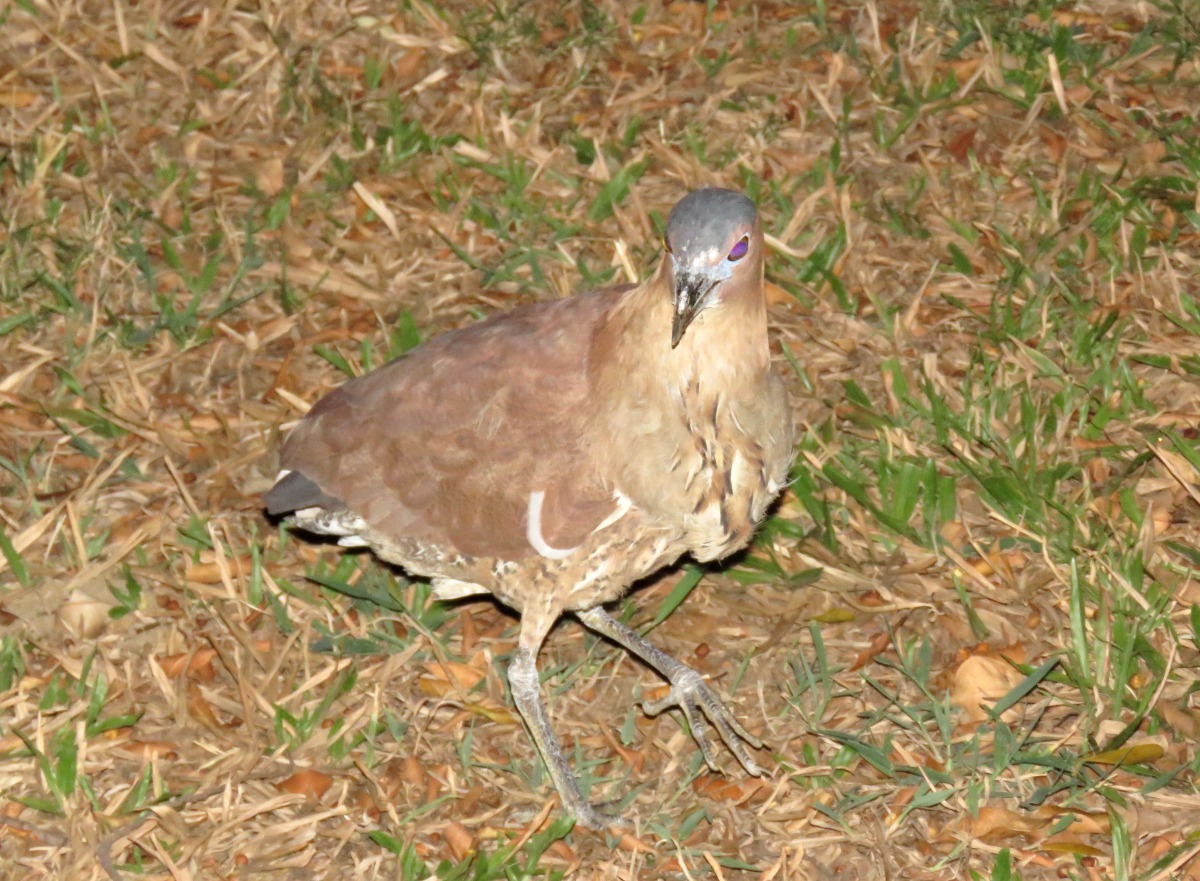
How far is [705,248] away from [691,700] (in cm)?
144

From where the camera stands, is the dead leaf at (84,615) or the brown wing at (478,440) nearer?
the brown wing at (478,440)

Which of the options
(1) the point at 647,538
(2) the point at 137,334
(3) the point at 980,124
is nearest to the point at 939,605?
(1) the point at 647,538

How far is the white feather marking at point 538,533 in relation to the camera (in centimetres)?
415

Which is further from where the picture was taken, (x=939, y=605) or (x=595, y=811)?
(x=939, y=605)

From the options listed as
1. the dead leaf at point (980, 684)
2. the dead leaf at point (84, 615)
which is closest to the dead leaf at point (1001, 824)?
the dead leaf at point (980, 684)

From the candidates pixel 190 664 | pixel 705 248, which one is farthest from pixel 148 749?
pixel 705 248

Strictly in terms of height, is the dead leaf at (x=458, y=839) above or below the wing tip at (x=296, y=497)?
below

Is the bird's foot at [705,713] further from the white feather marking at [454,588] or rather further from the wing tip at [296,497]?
the wing tip at [296,497]

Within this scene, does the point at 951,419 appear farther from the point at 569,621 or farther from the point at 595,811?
the point at 595,811

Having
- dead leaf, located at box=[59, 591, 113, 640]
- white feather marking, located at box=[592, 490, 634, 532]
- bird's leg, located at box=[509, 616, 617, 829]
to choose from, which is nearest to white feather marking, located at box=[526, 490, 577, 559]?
white feather marking, located at box=[592, 490, 634, 532]

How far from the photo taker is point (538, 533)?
4168 millimetres

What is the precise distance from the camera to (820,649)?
4539mm

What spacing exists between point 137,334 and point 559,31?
2.43 metres

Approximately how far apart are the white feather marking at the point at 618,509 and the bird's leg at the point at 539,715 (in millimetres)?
367
